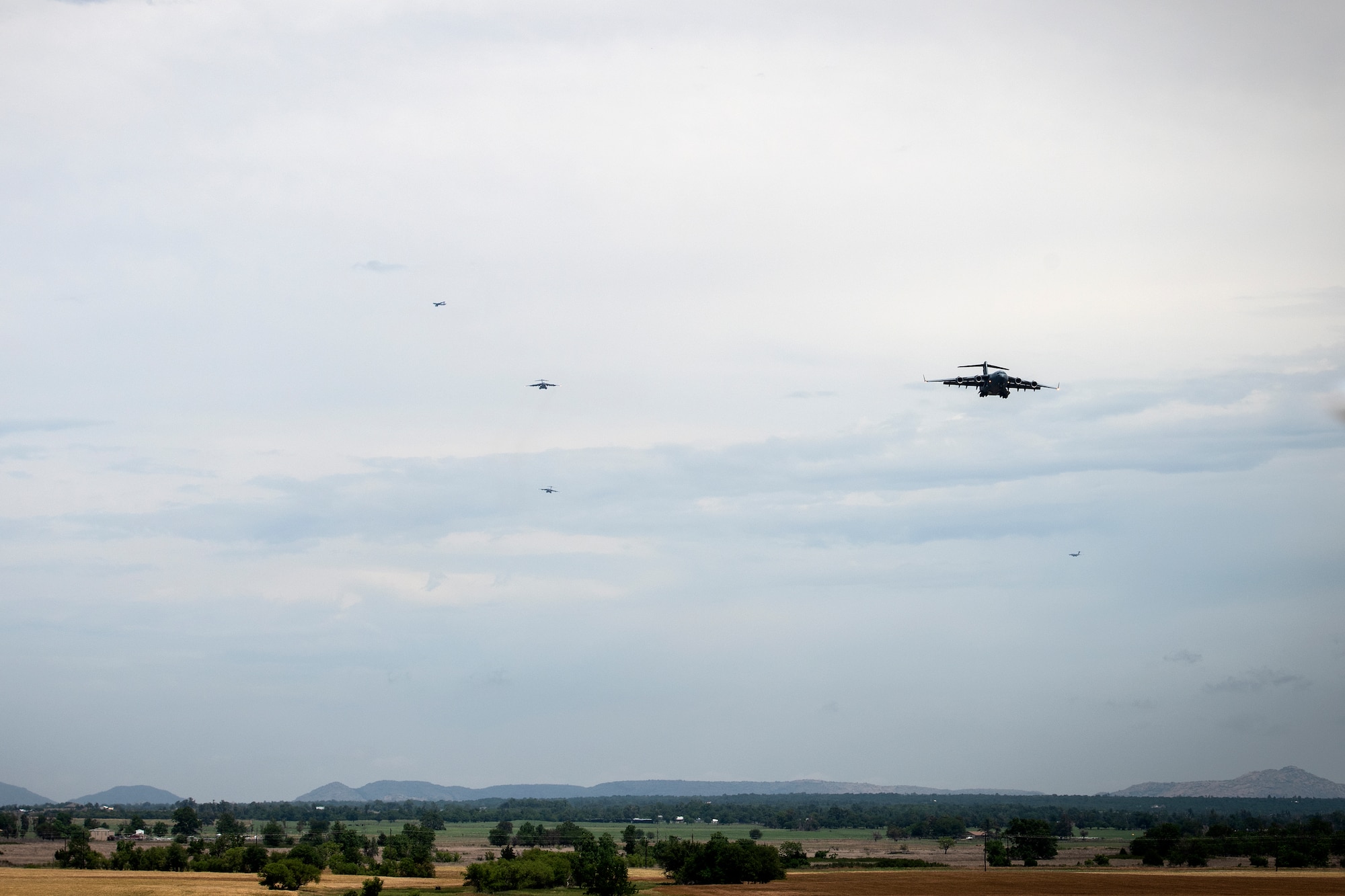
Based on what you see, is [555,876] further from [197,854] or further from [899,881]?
[197,854]

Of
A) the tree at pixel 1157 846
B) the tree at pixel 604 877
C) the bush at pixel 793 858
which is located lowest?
the bush at pixel 793 858

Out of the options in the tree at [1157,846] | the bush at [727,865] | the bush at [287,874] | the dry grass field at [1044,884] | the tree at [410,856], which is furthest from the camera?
the tree at [1157,846]

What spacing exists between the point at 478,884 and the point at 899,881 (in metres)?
45.5

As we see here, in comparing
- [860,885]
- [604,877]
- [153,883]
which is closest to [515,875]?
[604,877]

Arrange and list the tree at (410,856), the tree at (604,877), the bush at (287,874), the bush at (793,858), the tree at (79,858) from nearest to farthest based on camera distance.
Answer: the tree at (604,877) → the bush at (287,874) → the tree at (410,856) → the tree at (79,858) → the bush at (793,858)

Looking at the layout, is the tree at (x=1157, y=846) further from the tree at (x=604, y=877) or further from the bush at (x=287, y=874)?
the bush at (x=287, y=874)

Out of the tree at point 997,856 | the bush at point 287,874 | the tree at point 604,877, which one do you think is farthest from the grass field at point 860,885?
the tree at point 997,856

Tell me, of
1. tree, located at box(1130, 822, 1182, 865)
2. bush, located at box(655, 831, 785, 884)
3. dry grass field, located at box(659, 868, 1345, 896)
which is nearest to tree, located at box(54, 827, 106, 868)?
bush, located at box(655, 831, 785, 884)

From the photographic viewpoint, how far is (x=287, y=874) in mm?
113625

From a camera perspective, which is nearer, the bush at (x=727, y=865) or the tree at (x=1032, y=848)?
the bush at (x=727, y=865)

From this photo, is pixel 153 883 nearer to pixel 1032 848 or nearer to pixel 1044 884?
pixel 1044 884

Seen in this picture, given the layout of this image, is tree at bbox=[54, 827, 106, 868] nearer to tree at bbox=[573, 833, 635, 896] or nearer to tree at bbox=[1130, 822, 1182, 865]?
tree at bbox=[573, 833, 635, 896]

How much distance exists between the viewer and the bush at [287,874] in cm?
11262

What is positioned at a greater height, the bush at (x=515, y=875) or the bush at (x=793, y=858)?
the bush at (x=515, y=875)
